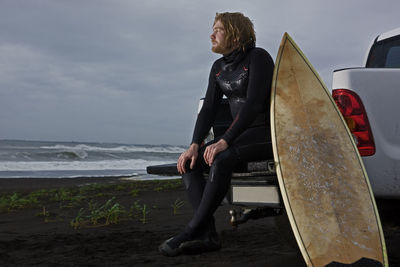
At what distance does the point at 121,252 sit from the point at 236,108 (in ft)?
5.34

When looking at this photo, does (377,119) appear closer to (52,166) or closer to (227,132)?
(227,132)

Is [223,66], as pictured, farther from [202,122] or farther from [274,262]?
[274,262]

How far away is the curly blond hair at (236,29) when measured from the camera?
8.71 feet

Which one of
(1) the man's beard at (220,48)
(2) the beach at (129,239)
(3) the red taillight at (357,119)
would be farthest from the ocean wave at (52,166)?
(3) the red taillight at (357,119)

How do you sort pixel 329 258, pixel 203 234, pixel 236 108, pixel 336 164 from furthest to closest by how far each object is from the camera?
pixel 236 108, pixel 203 234, pixel 336 164, pixel 329 258

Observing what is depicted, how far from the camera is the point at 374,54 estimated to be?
384 centimetres

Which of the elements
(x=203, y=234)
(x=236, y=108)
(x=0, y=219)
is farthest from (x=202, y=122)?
(x=0, y=219)

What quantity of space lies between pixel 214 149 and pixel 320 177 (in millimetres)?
696

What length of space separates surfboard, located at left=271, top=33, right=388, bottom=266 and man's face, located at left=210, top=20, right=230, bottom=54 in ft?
1.36

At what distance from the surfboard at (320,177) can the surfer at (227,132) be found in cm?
15

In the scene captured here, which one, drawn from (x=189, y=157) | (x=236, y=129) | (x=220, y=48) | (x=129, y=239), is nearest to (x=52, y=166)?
(x=129, y=239)

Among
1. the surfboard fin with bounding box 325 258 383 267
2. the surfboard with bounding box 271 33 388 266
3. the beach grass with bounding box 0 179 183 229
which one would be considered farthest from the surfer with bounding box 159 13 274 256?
the beach grass with bounding box 0 179 183 229

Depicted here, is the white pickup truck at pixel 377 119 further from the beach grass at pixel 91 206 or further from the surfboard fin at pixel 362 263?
the beach grass at pixel 91 206

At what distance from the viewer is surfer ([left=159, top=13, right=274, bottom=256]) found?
2.42 metres
